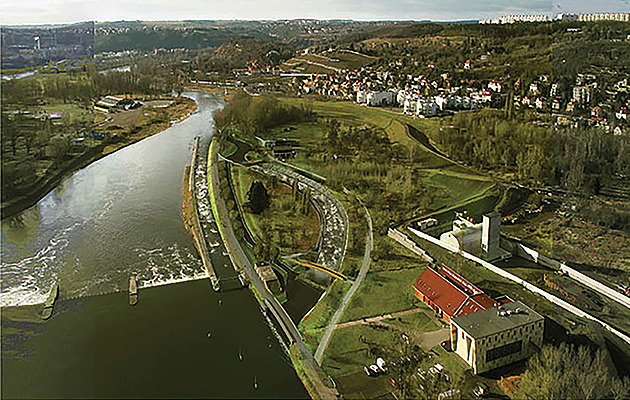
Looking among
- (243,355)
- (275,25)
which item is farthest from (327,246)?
(275,25)

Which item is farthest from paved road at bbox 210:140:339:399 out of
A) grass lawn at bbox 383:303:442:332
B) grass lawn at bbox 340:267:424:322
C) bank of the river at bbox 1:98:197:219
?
bank of the river at bbox 1:98:197:219

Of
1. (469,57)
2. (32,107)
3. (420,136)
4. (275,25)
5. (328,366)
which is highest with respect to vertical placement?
(275,25)

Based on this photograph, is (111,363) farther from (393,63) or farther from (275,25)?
(275,25)

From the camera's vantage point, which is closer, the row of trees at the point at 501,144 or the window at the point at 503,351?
the window at the point at 503,351

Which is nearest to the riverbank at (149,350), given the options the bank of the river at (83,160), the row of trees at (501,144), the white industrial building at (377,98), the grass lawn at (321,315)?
the grass lawn at (321,315)

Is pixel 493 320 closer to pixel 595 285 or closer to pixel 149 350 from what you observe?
pixel 595 285

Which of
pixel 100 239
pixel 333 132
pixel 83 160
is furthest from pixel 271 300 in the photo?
pixel 333 132

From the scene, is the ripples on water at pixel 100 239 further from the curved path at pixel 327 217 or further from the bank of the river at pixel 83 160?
the curved path at pixel 327 217
